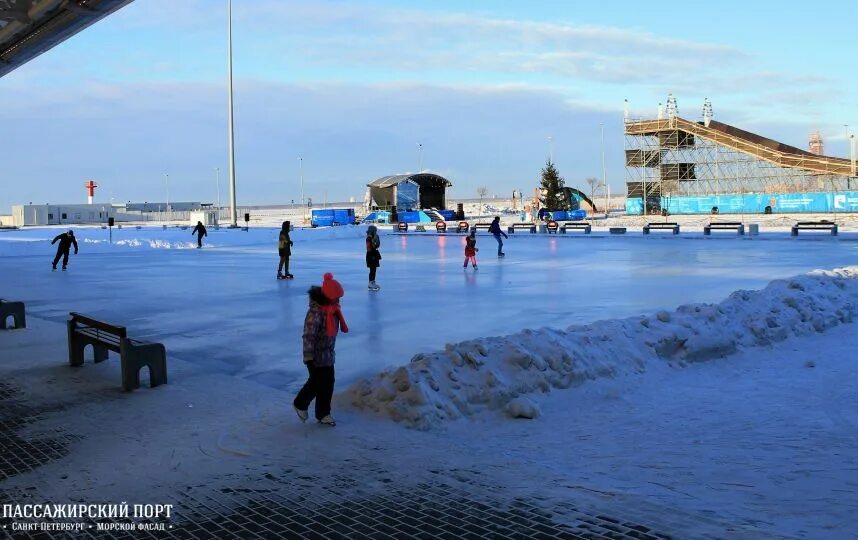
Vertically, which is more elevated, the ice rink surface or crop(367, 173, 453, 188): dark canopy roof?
crop(367, 173, 453, 188): dark canopy roof

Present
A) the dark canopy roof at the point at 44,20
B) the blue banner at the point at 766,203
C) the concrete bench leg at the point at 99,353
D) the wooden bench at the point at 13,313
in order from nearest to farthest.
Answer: the concrete bench leg at the point at 99,353 < the dark canopy roof at the point at 44,20 < the wooden bench at the point at 13,313 < the blue banner at the point at 766,203

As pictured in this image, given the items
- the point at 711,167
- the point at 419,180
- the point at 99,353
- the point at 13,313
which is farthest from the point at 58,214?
the point at 99,353

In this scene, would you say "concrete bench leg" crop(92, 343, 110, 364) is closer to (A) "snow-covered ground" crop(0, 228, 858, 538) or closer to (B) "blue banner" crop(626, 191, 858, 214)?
(A) "snow-covered ground" crop(0, 228, 858, 538)

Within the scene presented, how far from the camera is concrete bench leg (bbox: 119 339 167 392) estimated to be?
26.0ft

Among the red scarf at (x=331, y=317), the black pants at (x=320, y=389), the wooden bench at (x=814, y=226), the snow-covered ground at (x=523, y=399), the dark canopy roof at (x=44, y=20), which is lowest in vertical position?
the snow-covered ground at (x=523, y=399)

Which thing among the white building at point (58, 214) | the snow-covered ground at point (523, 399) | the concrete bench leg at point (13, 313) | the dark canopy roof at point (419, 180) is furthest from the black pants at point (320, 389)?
the white building at point (58, 214)

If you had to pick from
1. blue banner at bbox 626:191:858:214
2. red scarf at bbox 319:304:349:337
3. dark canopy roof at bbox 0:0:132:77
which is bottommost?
red scarf at bbox 319:304:349:337

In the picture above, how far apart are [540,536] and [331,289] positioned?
297cm

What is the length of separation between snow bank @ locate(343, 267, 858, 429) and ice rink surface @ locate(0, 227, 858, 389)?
1238mm

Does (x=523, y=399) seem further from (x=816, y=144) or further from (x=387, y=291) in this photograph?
(x=816, y=144)

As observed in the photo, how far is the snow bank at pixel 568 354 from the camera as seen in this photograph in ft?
23.0

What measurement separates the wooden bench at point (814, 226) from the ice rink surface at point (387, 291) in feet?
6.88

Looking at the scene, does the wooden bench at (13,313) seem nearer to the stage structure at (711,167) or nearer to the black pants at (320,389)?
the black pants at (320,389)

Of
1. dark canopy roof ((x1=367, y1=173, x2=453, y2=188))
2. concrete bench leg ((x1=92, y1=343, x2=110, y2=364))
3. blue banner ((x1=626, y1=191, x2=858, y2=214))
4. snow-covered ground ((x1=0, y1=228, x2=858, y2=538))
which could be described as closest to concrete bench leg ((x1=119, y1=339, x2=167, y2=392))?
snow-covered ground ((x1=0, y1=228, x2=858, y2=538))
